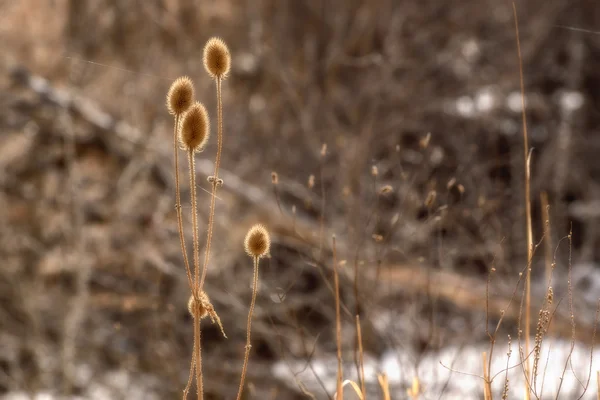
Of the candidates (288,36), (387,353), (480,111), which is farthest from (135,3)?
(387,353)

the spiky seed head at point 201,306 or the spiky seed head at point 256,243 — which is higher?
the spiky seed head at point 256,243

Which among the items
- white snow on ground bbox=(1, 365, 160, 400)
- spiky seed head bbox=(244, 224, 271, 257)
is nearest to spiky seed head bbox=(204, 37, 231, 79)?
spiky seed head bbox=(244, 224, 271, 257)

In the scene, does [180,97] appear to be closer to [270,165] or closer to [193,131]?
[193,131]

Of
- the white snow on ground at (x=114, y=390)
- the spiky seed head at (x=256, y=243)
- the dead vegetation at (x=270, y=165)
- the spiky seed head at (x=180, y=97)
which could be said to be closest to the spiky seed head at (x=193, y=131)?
the spiky seed head at (x=180, y=97)

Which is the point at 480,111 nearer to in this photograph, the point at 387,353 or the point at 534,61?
the point at 534,61

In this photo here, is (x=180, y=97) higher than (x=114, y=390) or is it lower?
higher

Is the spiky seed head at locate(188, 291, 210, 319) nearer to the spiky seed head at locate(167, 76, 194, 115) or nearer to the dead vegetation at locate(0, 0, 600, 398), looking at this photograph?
the spiky seed head at locate(167, 76, 194, 115)

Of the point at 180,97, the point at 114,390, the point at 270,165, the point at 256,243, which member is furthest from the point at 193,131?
the point at 270,165

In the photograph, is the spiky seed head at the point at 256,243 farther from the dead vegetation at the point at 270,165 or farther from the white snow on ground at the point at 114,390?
the white snow on ground at the point at 114,390
